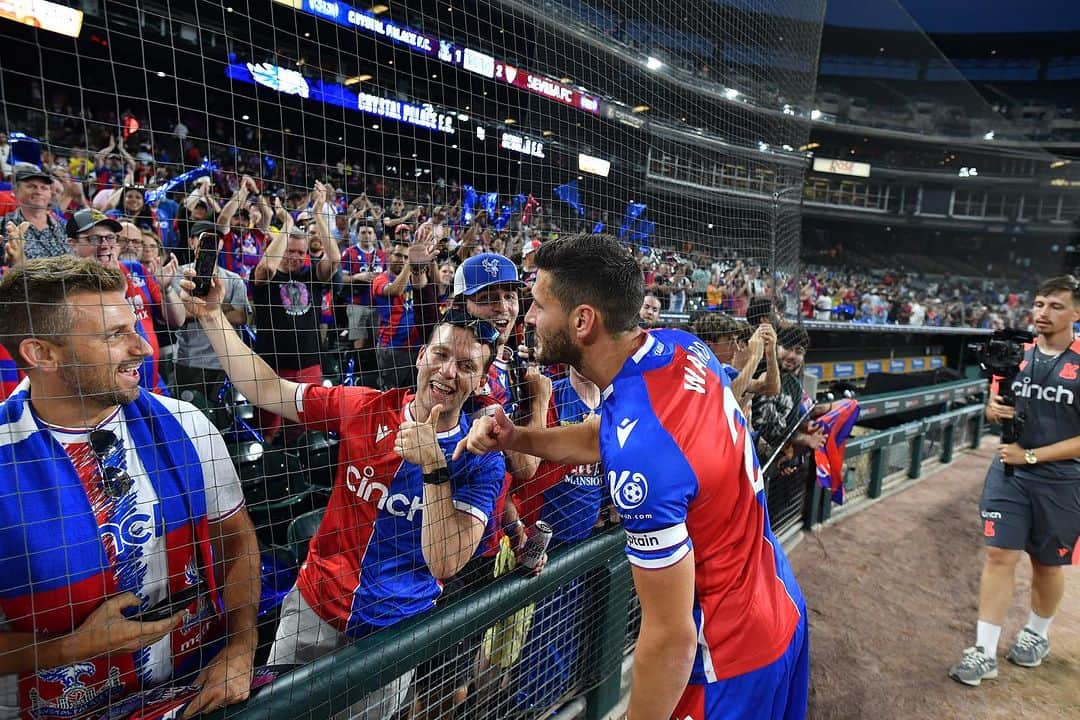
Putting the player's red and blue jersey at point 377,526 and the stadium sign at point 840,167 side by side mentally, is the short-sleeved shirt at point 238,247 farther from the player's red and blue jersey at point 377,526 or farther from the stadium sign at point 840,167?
the stadium sign at point 840,167

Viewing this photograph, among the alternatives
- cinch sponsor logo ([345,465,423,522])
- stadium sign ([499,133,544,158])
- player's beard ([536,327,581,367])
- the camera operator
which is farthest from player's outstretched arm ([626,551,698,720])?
the camera operator

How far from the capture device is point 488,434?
1.65m

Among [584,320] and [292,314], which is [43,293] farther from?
[292,314]

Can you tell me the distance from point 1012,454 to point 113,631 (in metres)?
3.89

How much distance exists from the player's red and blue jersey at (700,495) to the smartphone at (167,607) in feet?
3.46

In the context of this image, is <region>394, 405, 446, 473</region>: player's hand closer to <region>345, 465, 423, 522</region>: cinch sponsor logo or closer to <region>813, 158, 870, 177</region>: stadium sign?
<region>345, 465, 423, 522</region>: cinch sponsor logo

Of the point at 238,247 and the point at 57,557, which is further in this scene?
the point at 238,247

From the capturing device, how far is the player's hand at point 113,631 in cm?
125

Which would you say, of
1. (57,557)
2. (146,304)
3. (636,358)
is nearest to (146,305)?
(146,304)

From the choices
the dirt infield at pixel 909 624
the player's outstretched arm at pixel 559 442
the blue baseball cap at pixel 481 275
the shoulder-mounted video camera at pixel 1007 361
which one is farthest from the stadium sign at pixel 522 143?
the dirt infield at pixel 909 624

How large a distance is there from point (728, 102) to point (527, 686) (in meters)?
3.69

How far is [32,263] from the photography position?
1.38 m

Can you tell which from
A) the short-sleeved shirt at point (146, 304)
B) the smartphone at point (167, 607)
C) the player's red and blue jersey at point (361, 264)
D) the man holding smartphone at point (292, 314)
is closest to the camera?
the smartphone at point (167, 607)

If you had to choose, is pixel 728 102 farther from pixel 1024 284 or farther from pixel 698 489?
pixel 1024 284
